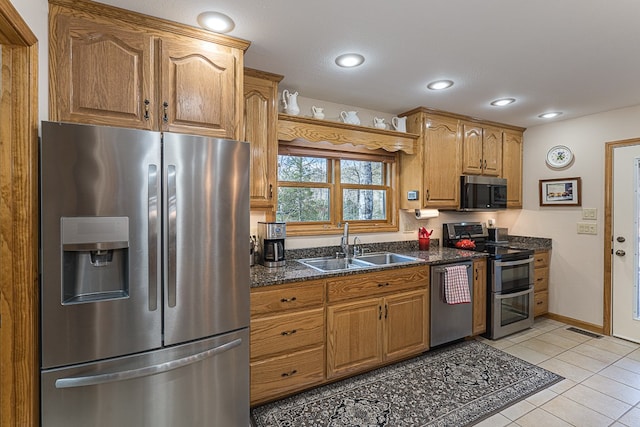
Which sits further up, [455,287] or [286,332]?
[455,287]

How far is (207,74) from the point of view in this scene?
181 centimetres

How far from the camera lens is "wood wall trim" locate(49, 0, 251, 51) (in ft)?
4.98

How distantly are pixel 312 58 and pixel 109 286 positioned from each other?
1796 millimetres

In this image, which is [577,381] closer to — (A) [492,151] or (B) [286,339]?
(B) [286,339]

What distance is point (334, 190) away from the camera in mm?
3080

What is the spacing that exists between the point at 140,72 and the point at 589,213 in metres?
4.34

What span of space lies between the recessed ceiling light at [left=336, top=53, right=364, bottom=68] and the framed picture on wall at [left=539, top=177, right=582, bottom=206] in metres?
2.98

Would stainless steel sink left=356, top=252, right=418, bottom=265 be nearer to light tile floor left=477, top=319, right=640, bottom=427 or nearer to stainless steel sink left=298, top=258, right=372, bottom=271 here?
stainless steel sink left=298, top=258, right=372, bottom=271

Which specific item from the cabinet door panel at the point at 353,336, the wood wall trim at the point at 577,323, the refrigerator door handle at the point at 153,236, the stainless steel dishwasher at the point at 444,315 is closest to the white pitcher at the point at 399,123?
the stainless steel dishwasher at the point at 444,315

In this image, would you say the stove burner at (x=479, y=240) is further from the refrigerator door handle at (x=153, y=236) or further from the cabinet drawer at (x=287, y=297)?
the refrigerator door handle at (x=153, y=236)

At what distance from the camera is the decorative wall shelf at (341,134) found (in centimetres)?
252

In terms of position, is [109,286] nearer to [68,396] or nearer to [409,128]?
[68,396]

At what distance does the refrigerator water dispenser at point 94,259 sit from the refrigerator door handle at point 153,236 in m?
0.10

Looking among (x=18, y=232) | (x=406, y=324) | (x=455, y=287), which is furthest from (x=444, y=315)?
(x=18, y=232)
